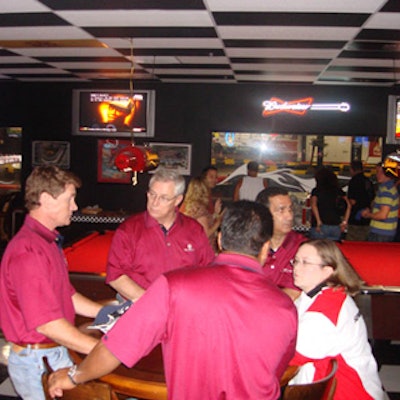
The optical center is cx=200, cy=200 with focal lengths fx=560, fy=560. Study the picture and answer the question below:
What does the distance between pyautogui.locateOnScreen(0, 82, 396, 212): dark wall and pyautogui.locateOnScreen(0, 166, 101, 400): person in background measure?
21.7 feet

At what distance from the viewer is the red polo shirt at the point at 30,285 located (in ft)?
7.24

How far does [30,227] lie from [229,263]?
3.22 feet

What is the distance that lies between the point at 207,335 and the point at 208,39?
416 centimetres

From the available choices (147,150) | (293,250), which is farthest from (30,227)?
(147,150)

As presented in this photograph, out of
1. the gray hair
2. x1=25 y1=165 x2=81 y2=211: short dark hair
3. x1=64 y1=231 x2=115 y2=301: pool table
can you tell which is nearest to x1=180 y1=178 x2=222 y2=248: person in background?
x1=64 y1=231 x2=115 y2=301: pool table

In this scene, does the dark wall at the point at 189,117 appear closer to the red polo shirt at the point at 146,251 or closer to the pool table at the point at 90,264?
the pool table at the point at 90,264

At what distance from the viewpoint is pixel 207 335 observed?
5.83 ft

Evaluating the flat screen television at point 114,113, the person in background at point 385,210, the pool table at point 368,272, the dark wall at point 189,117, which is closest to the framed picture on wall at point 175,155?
the dark wall at point 189,117

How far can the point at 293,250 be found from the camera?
3.47m

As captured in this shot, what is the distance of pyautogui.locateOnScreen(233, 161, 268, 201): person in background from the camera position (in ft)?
28.0

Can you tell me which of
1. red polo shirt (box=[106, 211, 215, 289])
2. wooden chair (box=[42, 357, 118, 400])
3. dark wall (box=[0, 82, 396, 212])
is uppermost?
dark wall (box=[0, 82, 396, 212])

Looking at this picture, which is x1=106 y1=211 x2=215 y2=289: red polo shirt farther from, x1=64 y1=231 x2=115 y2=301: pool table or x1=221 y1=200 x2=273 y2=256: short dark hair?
x1=221 y1=200 x2=273 y2=256: short dark hair

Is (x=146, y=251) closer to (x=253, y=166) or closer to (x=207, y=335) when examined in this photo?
(x=207, y=335)

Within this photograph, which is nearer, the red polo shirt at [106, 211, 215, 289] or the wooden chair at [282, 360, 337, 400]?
the wooden chair at [282, 360, 337, 400]
